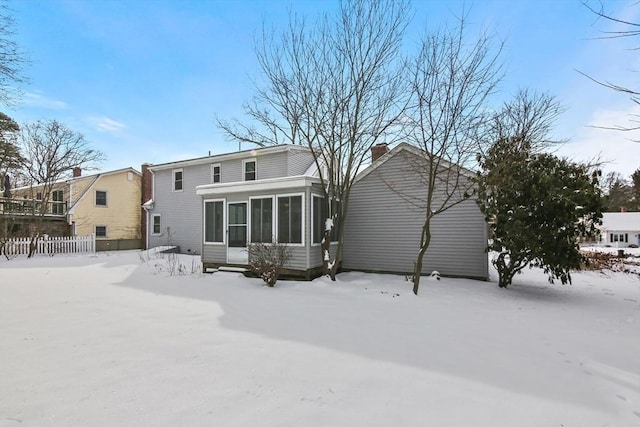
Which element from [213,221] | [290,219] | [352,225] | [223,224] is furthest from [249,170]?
[290,219]

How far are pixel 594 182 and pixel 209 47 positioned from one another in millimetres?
11687

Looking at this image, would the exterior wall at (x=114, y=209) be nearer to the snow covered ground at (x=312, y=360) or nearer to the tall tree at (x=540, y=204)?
the snow covered ground at (x=312, y=360)

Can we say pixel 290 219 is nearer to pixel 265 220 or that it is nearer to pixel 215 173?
pixel 265 220

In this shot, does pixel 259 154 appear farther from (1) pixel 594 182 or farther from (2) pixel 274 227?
(1) pixel 594 182

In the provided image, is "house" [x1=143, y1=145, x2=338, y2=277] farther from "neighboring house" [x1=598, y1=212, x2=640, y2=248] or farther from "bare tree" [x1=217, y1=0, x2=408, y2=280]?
A: "neighboring house" [x1=598, y1=212, x2=640, y2=248]

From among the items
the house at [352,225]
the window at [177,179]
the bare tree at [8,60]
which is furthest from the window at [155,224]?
the bare tree at [8,60]

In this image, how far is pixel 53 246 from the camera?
1747 cm

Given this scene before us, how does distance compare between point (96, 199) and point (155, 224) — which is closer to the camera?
point (155, 224)

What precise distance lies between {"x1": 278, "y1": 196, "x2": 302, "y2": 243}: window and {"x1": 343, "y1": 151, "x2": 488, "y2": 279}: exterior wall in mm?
2680

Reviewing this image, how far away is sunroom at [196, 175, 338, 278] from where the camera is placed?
9336mm

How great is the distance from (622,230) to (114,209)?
5118 centimetres

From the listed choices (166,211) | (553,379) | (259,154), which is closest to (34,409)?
(553,379)

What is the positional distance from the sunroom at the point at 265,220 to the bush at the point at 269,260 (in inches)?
19.6

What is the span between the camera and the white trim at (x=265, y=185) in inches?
363
